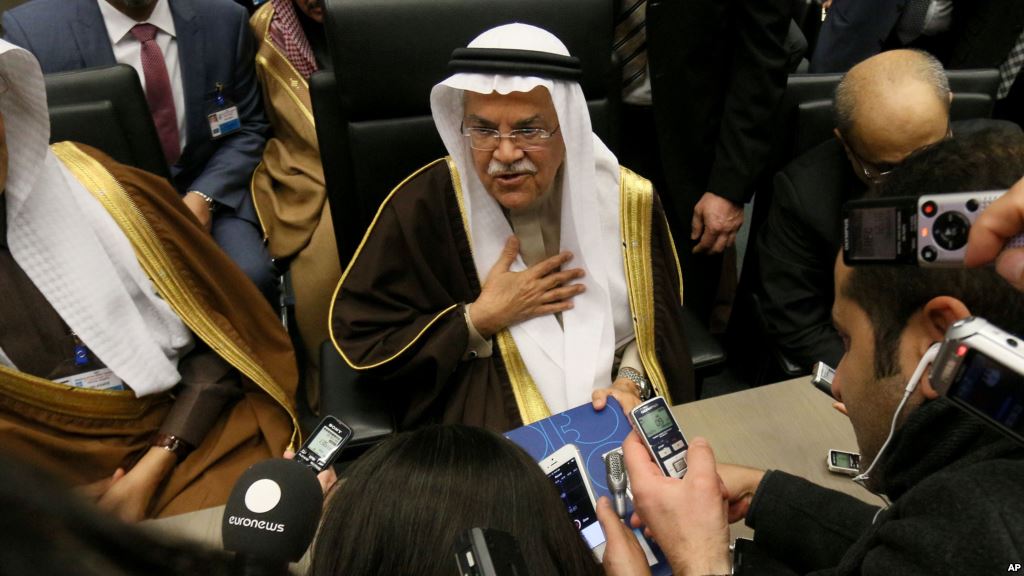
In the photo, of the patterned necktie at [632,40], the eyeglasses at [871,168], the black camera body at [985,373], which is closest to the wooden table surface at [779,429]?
the eyeglasses at [871,168]

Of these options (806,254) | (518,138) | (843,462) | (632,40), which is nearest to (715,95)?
(632,40)

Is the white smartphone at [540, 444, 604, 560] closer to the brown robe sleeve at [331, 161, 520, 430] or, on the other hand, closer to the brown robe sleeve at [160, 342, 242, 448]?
the brown robe sleeve at [331, 161, 520, 430]

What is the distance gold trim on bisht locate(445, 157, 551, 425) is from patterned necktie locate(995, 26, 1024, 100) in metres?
2.14

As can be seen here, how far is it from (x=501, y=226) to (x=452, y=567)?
114 centimetres

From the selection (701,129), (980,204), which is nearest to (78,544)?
(980,204)

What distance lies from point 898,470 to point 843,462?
1.39 feet

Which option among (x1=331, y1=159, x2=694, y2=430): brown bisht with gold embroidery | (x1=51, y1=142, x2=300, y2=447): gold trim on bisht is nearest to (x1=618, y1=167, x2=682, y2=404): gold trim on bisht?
(x1=331, y1=159, x2=694, y2=430): brown bisht with gold embroidery

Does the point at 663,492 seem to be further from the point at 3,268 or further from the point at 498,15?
the point at 3,268

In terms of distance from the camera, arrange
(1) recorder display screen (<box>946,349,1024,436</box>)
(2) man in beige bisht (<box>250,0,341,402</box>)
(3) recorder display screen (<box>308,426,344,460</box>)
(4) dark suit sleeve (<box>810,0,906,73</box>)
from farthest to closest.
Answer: (4) dark suit sleeve (<box>810,0,906,73</box>) → (2) man in beige bisht (<box>250,0,341,402</box>) → (3) recorder display screen (<box>308,426,344,460</box>) → (1) recorder display screen (<box>946,349,1024,436</box>)

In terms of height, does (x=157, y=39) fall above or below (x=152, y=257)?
above

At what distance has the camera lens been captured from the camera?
70cm

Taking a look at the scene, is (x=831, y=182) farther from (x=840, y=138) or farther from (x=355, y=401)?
(x=355, y=401)

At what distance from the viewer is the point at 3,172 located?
133cm

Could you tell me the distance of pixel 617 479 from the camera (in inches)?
47.5
